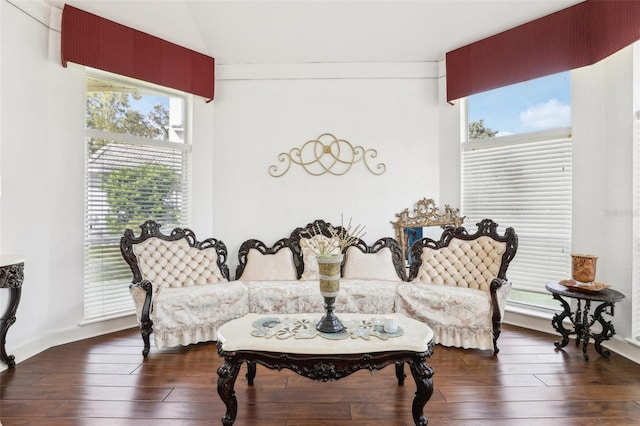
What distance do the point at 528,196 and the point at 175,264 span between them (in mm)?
4182

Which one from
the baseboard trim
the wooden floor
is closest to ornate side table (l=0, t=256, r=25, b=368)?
the wooden floor

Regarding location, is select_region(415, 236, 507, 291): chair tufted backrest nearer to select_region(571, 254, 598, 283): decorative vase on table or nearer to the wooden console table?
select_region(571, 254, 598, 283): decorative vase on table

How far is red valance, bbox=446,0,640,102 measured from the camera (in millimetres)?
2992

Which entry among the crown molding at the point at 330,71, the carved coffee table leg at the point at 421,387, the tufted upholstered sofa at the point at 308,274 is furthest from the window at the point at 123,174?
the carved coffee table leg at the point at 421,387

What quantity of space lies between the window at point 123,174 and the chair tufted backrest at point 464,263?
318cm

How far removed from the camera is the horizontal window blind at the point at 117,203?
11.9 feet

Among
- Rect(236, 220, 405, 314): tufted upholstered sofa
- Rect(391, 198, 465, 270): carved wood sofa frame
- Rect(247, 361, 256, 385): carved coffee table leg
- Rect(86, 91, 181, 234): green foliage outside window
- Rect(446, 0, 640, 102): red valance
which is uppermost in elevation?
Rect(446, 0, 640, 102): red valance

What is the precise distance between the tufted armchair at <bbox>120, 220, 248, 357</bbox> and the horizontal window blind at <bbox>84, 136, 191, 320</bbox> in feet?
1.41

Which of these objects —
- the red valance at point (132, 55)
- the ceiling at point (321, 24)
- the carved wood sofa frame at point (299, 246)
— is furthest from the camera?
the carved wood sofa frame at point (299, 246)

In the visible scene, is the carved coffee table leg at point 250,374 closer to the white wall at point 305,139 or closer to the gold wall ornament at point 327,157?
the white wall at point 305,139

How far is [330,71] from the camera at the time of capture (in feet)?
14.4

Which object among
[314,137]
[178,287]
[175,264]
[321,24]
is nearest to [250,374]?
[178,287]

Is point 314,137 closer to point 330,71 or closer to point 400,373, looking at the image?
point 330,71

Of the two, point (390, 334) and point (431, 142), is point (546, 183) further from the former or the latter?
point (390, 334)
